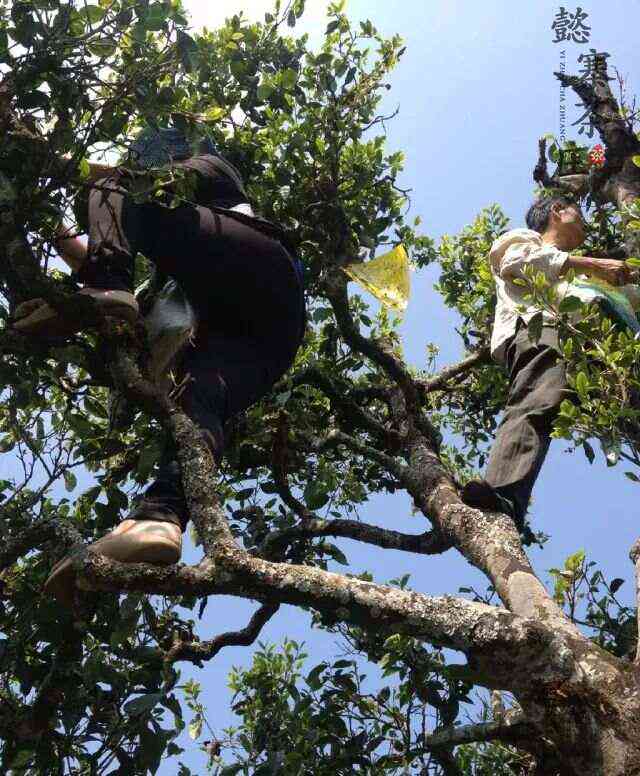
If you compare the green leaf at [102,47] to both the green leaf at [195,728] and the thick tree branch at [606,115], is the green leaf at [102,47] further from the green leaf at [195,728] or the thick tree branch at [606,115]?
the green leaf at [195,728]

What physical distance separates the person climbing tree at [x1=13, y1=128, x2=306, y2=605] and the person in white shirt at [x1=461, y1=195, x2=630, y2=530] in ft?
3.19

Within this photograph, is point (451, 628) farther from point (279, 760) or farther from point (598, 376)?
point (279, 760)

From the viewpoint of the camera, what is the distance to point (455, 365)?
231 inches

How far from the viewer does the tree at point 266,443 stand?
8.42 ft

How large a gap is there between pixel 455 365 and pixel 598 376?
9.22ft

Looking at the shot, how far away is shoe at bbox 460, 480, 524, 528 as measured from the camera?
3.49 m

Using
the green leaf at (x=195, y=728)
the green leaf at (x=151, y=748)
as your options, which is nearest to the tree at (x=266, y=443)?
the green leaf at (x=151, y=748)

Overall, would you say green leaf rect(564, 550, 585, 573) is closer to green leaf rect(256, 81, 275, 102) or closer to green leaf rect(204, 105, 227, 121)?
green leaf rect(204, 105, 227, 121)

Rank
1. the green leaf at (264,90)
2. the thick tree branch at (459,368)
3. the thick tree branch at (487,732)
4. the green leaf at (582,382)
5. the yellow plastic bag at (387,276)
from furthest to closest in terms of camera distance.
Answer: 1. the thick tree branch at (459,368)
2. the green leaf at (264,90)
3. the yellow plastic bag at (387,276)
4. the green leaf at (582,382)
5. the thick tree branch at (487,732)

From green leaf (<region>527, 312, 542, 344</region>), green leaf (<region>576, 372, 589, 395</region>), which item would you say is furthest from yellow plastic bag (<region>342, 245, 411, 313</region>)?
green leaf (<region>576, 372, 589, 395</region>)

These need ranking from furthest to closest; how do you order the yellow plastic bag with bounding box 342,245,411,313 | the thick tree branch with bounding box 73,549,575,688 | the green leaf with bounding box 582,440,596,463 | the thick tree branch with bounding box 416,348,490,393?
the thick tree branch with bounding box 416,348,490,393 → the yellow plastic bag with bounding box 342,245,411,313 → the green leaf with bounding box 582,440,596,463 → the thick tree branch with bounding box 73,549,575,688

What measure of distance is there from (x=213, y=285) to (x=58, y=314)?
680 millimetres

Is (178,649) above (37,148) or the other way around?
the other way around

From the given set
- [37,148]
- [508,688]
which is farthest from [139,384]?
[508,688]
